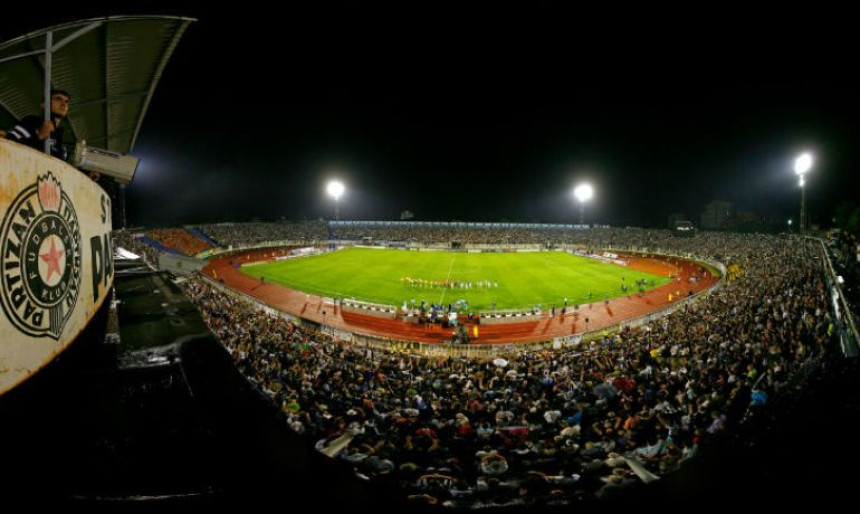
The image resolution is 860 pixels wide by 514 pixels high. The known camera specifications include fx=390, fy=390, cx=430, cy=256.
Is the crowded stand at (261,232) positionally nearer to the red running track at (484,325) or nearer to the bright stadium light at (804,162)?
the red running track at (484,325)

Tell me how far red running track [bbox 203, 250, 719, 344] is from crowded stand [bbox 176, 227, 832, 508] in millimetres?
7025

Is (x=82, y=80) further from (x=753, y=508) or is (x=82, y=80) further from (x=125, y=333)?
(x=753, y=508)

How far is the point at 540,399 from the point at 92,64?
1077cm

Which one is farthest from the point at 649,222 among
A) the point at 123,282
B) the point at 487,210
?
the point at 123,282

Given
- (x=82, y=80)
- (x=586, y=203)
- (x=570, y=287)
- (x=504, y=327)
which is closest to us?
(x=82, y=80)

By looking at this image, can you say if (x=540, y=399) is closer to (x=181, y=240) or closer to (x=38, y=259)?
(x=38, y=259)

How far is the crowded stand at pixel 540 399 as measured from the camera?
549cm

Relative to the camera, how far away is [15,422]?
2631 mm

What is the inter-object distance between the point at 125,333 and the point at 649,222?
10549 cm

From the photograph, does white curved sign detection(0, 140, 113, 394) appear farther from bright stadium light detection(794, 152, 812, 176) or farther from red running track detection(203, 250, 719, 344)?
bright stadium light detection(794, 152, 812, 176)

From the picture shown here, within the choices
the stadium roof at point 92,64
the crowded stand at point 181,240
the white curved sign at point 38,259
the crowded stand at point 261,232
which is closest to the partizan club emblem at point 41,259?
the white curved sign at point 38,259

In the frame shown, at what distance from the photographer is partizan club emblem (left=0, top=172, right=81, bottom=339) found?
245cm

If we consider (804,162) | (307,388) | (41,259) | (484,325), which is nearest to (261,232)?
(484,325)

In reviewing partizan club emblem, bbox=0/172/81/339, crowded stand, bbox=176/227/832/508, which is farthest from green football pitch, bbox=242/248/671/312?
partizan club emblem, bbox=0/172/81/339
